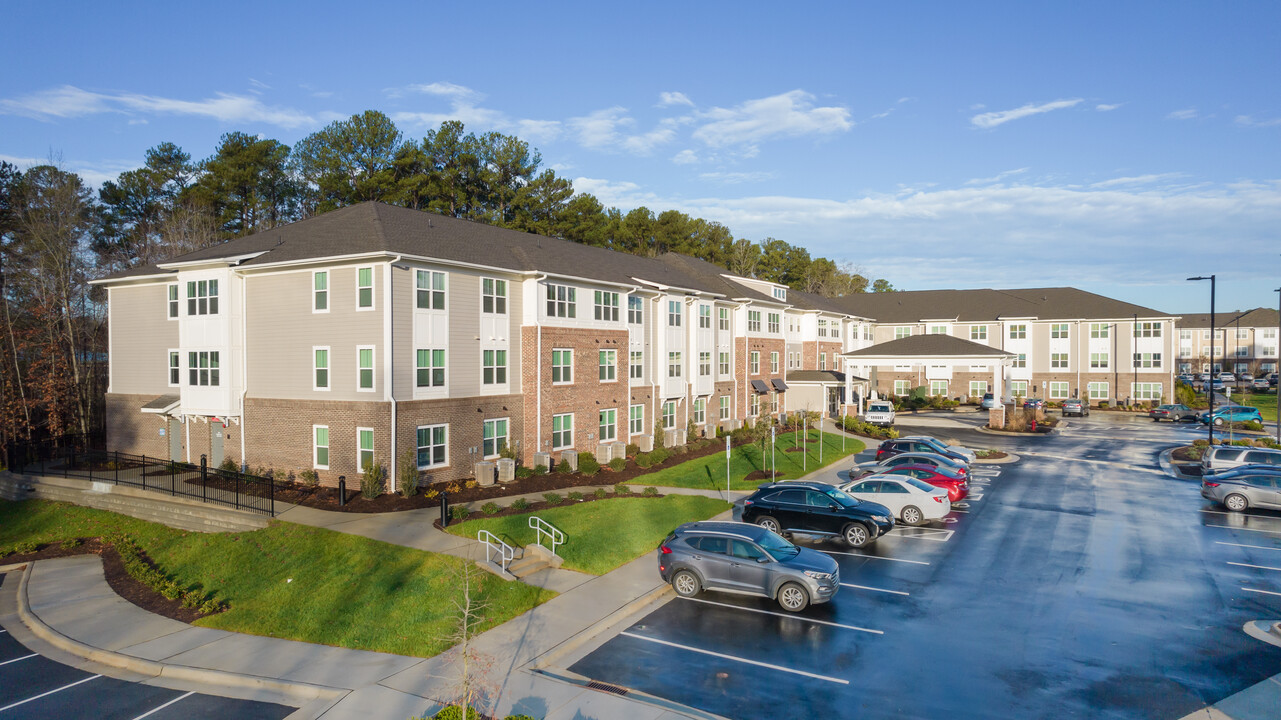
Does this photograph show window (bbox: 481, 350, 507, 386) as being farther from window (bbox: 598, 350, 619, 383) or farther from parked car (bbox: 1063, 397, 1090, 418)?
parked car (bbox: 1063, 397, 1090, 418)

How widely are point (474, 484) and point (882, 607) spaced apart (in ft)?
51.7

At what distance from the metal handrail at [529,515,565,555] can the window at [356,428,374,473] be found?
7511 millimetres

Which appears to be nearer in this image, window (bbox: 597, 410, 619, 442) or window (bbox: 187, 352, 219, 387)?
window (bbox: 187, 352, 219, 387)

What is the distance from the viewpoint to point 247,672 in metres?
11.9

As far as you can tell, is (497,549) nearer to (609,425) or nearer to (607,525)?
(607,525)

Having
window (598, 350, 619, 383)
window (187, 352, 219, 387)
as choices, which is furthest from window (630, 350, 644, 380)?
window (187, 352, 219, 387)

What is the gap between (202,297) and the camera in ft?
92.9

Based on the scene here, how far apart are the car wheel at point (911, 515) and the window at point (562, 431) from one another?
14.7 metres

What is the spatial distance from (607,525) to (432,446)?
326 inches

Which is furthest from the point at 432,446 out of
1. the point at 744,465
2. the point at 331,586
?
the point at 744,465

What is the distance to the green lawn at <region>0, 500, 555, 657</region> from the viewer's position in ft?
44.4

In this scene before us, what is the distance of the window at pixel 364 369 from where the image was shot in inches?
968

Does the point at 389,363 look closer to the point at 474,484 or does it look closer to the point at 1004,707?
the point at 474,484

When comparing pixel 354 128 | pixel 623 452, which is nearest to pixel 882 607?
pixel 623 452
